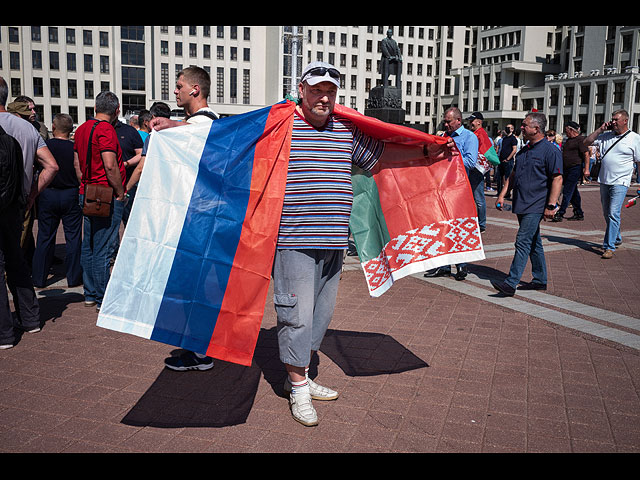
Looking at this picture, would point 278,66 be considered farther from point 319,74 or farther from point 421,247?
point 319,74

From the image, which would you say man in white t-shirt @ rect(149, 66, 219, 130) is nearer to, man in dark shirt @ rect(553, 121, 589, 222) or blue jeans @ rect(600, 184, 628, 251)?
blue jeans @ rect(600, 184, 628, 251)

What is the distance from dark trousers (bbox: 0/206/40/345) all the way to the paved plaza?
20 centimetres

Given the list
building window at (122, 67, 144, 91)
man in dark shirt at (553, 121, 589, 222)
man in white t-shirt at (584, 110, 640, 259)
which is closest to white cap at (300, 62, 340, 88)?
man in white t-shirt at (584, 110, 640, 259)

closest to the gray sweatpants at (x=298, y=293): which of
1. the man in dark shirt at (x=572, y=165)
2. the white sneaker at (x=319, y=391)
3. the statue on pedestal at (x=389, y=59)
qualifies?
the white sneaker at (x=319, y=391)

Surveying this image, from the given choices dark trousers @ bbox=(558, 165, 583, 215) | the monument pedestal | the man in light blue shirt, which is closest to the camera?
the man in light blue shirt

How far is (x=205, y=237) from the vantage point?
142 inches

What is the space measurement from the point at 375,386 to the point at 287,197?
Result: 166 centimetres

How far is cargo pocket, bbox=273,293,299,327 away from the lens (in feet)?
12.1

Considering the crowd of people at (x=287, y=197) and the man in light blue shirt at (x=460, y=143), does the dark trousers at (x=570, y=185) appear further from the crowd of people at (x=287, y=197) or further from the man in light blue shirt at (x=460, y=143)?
the man in light blue shirt at (x=460, y=143)

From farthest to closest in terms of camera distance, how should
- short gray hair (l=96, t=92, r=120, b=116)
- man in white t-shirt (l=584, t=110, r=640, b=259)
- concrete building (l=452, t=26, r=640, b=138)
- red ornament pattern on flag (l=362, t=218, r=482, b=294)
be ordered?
concrete building (l=452, t=26, r=640, b=138) → man in white t-shirt (l=584, t=110, r=640, b=259) → short gray hair (l=96, t=92, r=120, b=116) → red ornament pattern on flag (l=362, t=218, r=482, b=294)

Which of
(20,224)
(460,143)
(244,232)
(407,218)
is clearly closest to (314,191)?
(244,232)
